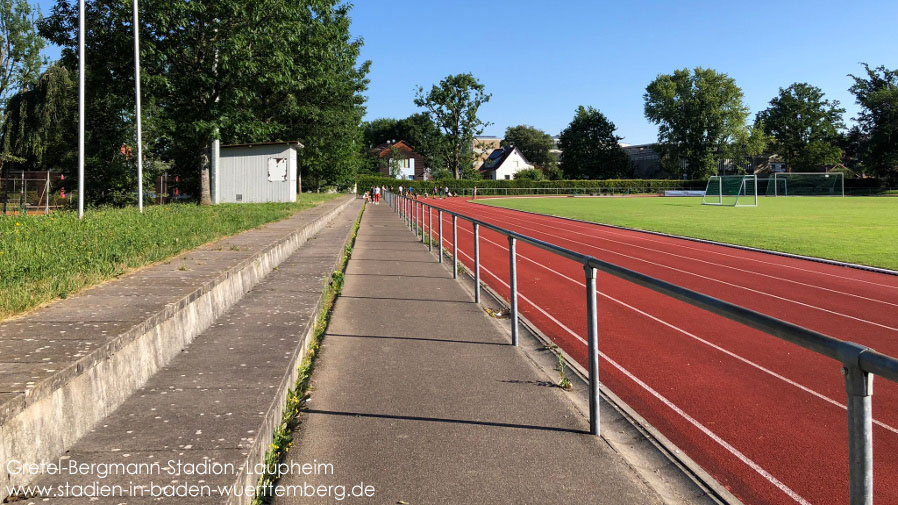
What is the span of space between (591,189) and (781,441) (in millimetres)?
79468

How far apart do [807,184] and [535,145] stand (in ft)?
205

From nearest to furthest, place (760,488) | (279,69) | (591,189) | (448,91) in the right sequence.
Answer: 1. (760,488)
2. (279,69)
3. (591,189)
4. (448,91)

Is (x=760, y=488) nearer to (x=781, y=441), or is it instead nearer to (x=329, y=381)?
(x=781, y=441)

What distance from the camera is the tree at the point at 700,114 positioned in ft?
289

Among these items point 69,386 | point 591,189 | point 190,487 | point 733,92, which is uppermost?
point 733,92

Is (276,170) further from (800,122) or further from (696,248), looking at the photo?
(800,122)

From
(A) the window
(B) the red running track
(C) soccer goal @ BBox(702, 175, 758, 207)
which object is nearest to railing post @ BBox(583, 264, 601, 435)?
(B) the red running track

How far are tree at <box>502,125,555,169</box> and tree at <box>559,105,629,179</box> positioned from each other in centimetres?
2220

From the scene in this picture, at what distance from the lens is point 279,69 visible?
23.9m

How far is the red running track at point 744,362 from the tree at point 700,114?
82635 mm

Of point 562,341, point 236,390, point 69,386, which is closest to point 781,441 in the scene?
point 562,341

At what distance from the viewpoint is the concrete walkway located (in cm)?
301

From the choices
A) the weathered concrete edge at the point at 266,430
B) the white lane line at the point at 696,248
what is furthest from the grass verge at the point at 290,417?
the white lane line at the point at 696,248

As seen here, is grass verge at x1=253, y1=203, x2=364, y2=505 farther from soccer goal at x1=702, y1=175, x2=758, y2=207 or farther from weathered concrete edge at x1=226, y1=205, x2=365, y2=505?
soccer goal at x1=702, y1=175, x2=758, y2=207
